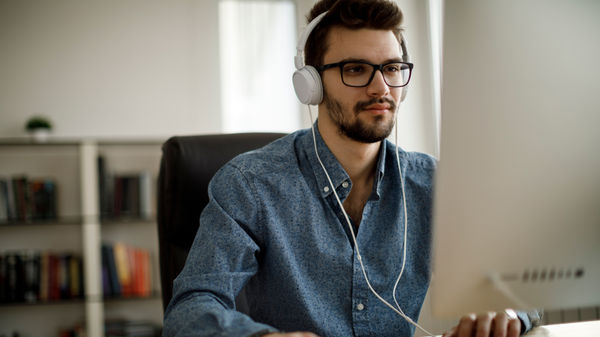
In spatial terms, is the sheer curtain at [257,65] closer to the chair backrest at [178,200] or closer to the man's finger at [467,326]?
the chair backrest at [178,200]

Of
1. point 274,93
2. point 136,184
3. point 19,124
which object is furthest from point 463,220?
point 19,124

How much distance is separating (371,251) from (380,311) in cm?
12

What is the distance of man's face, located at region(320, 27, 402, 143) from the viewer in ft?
3.53

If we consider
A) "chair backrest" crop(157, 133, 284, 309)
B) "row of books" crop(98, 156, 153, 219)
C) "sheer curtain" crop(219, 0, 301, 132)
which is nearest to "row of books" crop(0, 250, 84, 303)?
"row of books" crop(98, 156, 153, 219)

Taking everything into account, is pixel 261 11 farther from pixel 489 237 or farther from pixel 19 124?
pixel 489 237

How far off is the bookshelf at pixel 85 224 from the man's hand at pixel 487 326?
244 centimetres

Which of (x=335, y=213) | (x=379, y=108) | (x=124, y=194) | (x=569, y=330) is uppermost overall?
(x=379, y=108)

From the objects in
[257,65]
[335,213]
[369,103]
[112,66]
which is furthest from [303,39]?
[112,66]

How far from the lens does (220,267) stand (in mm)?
843

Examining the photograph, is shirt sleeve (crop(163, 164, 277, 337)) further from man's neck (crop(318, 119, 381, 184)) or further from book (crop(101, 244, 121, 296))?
book (crop(101, 244, 121, 296))

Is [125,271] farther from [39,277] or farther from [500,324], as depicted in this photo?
[500,324]

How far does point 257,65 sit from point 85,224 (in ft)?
4.81

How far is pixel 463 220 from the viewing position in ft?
1.51

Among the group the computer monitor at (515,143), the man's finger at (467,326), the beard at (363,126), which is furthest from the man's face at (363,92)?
the computer monitor at (515,143)
